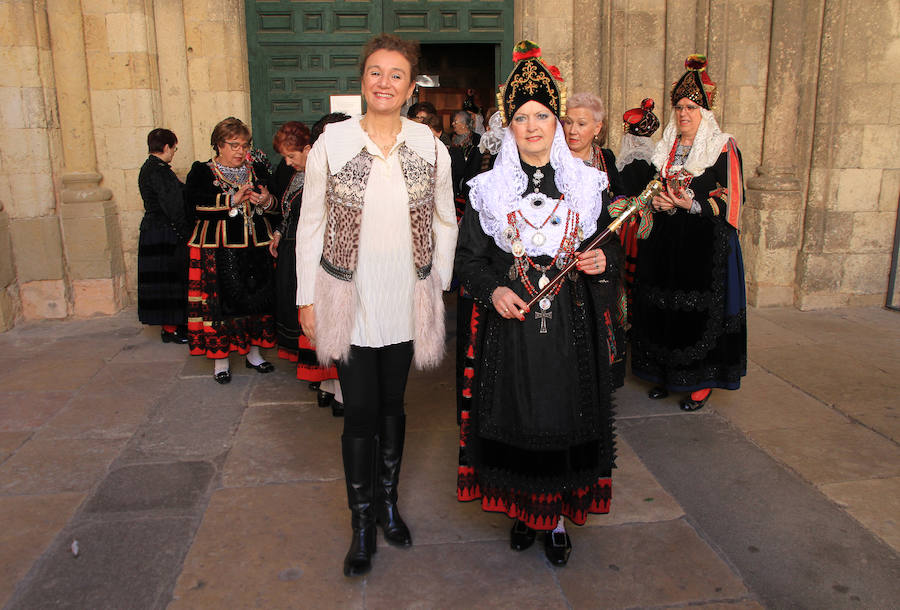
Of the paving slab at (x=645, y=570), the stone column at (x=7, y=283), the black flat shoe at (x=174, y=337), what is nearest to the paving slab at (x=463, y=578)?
the paving slab at (x=645, y=570)

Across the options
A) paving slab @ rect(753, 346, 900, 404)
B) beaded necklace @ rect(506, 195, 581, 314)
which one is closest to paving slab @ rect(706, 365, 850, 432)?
paving slab @ rect(753, 346, 900, 404)

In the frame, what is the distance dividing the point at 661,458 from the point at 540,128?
2.02 metres

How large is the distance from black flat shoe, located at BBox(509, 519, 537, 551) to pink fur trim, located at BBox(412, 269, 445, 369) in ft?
2.52

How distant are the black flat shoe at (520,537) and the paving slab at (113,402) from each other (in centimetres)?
238

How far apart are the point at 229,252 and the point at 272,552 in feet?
8.12

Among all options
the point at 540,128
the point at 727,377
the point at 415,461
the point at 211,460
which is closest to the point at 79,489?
the point at 211,460

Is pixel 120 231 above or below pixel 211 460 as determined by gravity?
above

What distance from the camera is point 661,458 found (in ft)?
12.1

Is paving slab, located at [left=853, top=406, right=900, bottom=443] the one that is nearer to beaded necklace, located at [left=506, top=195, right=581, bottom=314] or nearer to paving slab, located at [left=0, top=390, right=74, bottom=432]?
beaded necklace, located at [left=506, top=195, right=581, bottom=314]

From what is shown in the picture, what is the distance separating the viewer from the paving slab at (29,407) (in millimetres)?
4152

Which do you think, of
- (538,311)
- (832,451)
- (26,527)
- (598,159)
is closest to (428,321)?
(538,311)

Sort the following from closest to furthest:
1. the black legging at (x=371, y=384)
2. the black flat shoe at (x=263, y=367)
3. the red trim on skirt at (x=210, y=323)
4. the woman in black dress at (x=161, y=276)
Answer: the black legging at (x=371, y=384) < the red trim on skirt at (x=210, y=323) < the black flat shoe at (x=263, y=367) < the woman in black dress at (x=161, y=276)

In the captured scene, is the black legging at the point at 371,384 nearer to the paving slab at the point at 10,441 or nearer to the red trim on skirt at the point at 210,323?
the paving slab at the point at 10,441

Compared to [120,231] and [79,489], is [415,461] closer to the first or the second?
[79,489]
